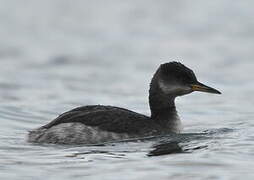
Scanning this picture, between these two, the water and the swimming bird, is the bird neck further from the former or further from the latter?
the water

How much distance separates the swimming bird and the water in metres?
0.25

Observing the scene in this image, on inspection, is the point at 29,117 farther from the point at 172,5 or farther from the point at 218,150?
the point at 172,5

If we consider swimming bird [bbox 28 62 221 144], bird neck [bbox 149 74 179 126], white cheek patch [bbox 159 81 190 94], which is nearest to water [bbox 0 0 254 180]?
swimming bird [bbox 28 62 221 144]

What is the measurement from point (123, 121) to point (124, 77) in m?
13.1

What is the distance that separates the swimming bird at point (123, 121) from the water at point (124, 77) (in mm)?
248

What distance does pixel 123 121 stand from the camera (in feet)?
51.5

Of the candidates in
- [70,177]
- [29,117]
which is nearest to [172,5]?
[29,117]

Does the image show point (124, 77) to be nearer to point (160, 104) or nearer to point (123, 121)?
point (160, 104)

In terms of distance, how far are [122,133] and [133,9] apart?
95.1ft

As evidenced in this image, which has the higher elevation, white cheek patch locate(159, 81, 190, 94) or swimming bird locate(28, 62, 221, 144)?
white cheek patch locate(159, 81, 190, 94)

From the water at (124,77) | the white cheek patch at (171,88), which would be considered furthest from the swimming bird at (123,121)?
the water at (124,77)

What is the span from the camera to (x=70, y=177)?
13211 millimetres

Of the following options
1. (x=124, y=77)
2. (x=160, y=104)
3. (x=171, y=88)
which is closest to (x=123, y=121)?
(x=160, y=104)

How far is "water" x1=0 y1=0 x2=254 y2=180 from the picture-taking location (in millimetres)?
14039
